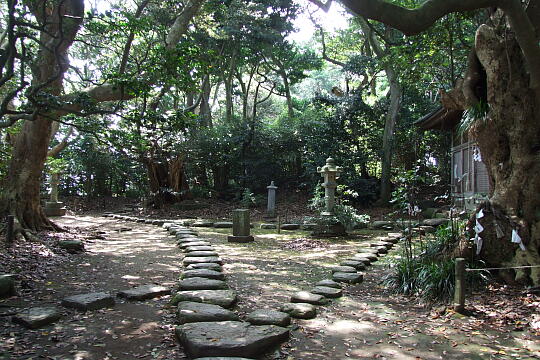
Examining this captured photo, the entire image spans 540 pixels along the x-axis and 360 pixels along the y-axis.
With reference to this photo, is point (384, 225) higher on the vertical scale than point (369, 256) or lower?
higher

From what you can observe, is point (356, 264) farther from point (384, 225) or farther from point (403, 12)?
point (384, 225)

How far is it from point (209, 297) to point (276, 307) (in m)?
0.80

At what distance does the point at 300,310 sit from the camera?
14.3 ft

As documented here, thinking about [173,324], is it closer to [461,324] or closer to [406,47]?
[461,324]

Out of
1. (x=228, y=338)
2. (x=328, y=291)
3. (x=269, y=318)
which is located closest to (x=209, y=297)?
(x=269, y=318)

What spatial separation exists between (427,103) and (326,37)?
22.5ft

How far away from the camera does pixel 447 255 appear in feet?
18.3

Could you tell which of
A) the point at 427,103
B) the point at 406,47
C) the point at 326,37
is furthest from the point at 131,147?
the point at 326,37

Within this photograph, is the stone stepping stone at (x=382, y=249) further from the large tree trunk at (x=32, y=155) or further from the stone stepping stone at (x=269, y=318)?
the large tree trunk at (x=32, y=155)

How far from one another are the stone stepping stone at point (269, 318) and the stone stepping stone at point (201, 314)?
0.17 m

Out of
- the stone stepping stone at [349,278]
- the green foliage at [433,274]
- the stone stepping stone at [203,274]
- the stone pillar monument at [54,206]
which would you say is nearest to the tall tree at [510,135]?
the green foliage at [433,274]

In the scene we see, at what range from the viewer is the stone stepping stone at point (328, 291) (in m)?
5.13

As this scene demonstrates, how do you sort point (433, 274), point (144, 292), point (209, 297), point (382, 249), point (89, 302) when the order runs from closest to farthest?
1. point (89, 302)
2. point (209, 297)
3. point (144, 292)
4. point (433, 274)
5. point (382, 249)

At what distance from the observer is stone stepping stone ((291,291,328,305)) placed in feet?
15.8
